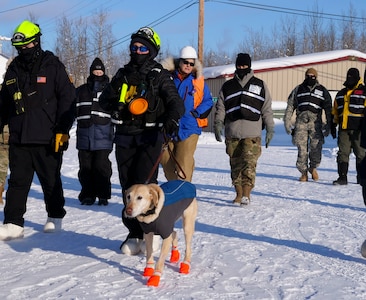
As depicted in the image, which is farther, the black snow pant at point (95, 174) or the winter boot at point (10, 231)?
the black snow pant at point (95, 174)

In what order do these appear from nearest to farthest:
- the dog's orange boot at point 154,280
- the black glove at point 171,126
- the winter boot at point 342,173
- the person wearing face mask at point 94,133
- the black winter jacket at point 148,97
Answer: the dog's orange boot at point 154,280
the black glove at point 171,126
the black winter jacket at point 148,97
the person wearing face mask at point 94,133
the winter boot at point 342,173

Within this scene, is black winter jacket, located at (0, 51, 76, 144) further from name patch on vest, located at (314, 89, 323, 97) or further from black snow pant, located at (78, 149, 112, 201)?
name patch on vest, located at (314, 89, 323, 97)

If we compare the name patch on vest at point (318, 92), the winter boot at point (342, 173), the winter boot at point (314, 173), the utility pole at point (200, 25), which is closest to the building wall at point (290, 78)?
the utility pole at point (200, 25)

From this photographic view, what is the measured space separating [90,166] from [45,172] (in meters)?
2.78

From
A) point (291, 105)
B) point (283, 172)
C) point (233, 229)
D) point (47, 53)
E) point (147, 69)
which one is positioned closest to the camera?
point (147, 69)

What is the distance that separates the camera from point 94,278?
4.61 meters

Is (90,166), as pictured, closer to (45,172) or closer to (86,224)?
(86,224)

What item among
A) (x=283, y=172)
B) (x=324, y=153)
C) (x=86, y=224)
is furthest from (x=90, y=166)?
(x=324, y=153)

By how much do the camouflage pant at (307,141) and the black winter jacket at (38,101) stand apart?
6.43 meters

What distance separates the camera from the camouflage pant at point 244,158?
28.0 feet

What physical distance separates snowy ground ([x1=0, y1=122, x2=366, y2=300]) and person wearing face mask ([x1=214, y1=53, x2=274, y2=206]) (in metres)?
0.45

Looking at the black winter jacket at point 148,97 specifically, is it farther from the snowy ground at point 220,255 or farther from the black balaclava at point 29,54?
the snowy ground at point 220,255

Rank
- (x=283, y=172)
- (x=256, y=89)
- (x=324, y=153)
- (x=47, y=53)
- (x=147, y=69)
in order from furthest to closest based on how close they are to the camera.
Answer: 1. (x=324, y=153)
2. (x=283, y=172)
3. (x=256, y=89)
4. (x=47, y=53)
5. (x=147, y=69)

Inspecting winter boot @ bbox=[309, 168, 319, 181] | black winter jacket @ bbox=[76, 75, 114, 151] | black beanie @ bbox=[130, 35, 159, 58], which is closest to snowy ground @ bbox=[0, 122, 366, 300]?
black winter jacket @ bbox=[76, 75, 114, 151]
